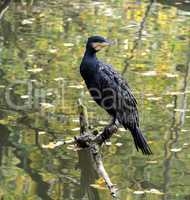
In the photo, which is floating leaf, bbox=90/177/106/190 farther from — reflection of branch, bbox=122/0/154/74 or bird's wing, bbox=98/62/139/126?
reflection of branch, bbox=122/0/154/74

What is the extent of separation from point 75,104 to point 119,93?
105 inches

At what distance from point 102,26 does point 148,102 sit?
4.37 m

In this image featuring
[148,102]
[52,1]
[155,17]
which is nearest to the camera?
[148,102]

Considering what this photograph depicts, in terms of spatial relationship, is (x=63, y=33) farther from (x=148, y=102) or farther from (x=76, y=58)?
(x=148, y=102)

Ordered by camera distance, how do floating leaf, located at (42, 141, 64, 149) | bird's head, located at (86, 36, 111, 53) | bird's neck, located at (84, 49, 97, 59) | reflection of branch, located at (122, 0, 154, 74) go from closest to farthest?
bird's head, located at (86, 36, 111, 53), bird's neck, located at (84, 49, 97, 59), floating leaf, located at (42, 141, 64, 149), reflection of branch, located at (122, 0, 154, 74)

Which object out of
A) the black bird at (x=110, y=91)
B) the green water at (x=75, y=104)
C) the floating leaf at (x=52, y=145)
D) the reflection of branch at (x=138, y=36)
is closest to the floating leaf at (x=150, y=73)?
the green water at (x=75, y=104)

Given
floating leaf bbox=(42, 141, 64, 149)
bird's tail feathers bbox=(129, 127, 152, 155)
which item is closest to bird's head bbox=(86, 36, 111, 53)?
bird's tail feathers bbox=(129, 127, 152, 155)

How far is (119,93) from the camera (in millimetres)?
5242

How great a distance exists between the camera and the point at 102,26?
1209cm

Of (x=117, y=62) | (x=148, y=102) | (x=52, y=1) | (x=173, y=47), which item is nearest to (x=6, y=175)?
(x=148, y=102)

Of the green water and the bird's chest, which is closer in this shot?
the bird's chest

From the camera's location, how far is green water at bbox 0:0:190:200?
6.10 meters

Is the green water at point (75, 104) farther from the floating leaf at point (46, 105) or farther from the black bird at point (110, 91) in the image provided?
the black bird at point (110, 91)

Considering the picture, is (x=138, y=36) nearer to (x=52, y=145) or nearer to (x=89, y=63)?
(x=52, y=145)
